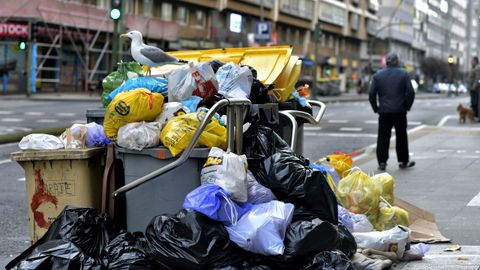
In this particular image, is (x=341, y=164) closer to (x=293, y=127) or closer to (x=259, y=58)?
(x=259, y=58)

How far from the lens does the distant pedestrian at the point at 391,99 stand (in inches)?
490

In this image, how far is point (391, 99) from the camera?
12500mm

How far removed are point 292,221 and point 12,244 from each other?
307cm

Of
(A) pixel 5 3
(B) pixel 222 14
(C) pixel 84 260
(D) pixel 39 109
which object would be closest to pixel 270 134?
(C) pixel 84 260

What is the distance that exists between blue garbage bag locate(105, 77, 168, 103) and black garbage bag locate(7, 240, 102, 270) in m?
1.38

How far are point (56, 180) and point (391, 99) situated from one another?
7.59 m

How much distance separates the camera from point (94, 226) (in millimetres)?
5625

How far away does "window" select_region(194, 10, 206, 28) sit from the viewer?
196 ft

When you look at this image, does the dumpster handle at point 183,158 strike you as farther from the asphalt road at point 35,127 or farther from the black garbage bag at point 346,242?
the asphalt road at point 35,127

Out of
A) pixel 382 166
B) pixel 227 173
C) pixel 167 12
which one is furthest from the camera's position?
pixel 167 12

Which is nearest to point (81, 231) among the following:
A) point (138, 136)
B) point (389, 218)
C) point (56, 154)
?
point (56, 154)

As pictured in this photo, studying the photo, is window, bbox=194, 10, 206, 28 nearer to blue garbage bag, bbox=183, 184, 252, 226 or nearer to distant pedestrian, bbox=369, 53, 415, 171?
distant pedestrian, bbox=369, 53, 415, 171

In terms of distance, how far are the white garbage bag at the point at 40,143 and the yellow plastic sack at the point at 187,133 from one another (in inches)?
31.2

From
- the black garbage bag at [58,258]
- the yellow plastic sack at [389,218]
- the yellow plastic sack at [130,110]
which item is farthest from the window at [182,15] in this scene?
the black garbage bag at [58,258]
